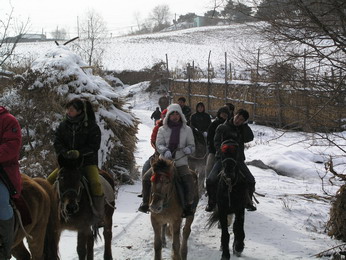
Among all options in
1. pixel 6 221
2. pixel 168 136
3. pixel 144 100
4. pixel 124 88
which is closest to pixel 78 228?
pixel 6 221

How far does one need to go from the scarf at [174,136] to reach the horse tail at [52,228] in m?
2.22

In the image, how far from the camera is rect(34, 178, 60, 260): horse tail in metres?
5.62

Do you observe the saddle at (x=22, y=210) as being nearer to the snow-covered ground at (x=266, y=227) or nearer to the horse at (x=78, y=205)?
the horse at (x=78, y=205)

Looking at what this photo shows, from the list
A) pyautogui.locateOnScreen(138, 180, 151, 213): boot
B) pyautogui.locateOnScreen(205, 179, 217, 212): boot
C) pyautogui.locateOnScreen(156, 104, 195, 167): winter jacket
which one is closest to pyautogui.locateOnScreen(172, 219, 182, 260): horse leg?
pyautogui.locateOnScreen(138, 180, 151, 213): boot

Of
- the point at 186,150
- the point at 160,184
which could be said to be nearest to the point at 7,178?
the point at 160,184

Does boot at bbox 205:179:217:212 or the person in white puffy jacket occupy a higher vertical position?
the person in white puffy jacket

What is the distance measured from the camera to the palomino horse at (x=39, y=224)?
529cm

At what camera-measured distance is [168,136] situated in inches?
286

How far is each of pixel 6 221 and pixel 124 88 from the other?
38805mm

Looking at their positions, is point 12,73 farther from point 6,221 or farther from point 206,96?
point 206,96

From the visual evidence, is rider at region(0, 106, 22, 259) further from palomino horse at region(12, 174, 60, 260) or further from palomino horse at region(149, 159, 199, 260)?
palomino horse at region(149, 159, 199, 260)

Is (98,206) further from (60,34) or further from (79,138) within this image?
(60,34)

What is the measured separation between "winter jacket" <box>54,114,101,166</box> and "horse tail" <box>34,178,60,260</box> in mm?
565

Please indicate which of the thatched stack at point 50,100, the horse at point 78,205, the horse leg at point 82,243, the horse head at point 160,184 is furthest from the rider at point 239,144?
the thatched stack at point 50,100
